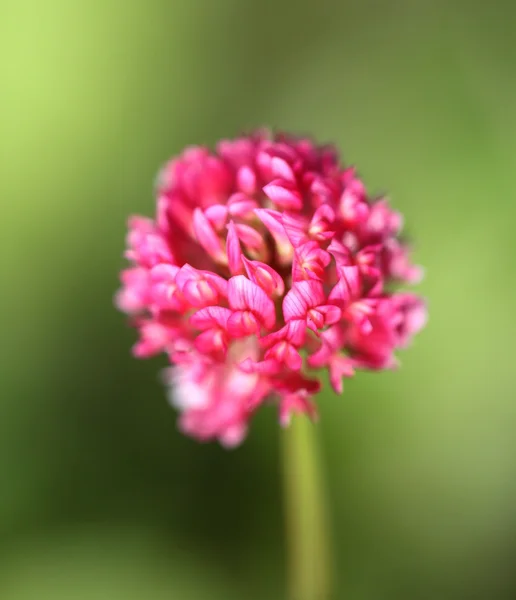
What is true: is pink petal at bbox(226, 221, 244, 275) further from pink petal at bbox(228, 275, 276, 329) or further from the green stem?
the green stem

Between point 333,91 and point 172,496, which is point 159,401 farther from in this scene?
point 333,91

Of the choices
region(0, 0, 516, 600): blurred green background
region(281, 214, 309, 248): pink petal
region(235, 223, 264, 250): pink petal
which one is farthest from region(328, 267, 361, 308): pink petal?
region(0, 0, 516, 600): blurred green background

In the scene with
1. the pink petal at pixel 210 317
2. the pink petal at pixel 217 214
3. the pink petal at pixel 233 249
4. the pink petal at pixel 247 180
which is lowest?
the pink petal at pixel 210 317

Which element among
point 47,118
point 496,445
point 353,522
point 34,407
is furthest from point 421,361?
point 47,118

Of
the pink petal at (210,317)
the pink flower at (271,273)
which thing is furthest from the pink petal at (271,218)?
the pink petal at (210,317)

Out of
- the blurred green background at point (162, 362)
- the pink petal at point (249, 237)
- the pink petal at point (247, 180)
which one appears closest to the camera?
A: the pink petal at point (249, 237)

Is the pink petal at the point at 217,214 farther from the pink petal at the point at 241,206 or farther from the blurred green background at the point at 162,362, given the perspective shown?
the blurred green background at the point at 162,362

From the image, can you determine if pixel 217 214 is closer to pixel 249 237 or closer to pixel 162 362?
pixel 249 237
